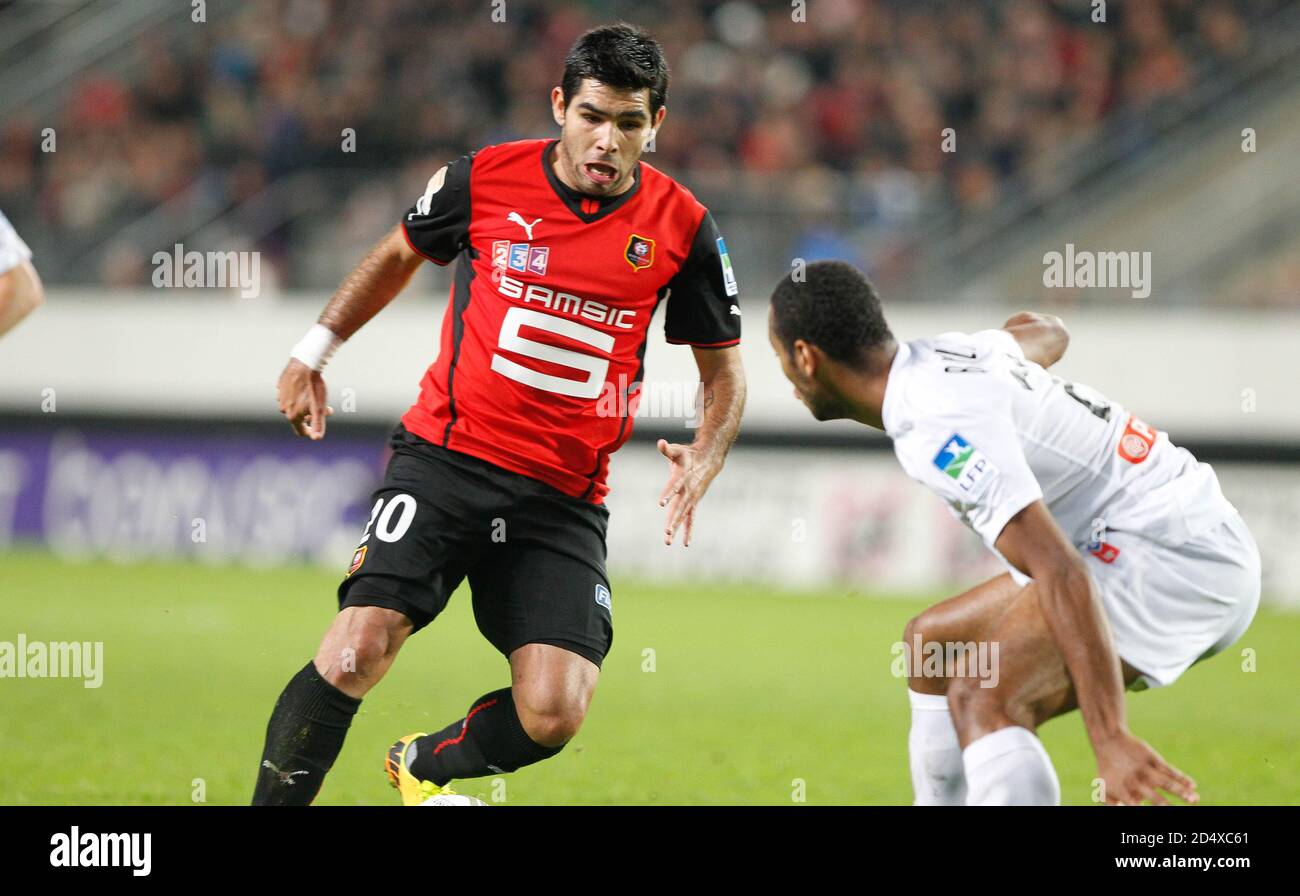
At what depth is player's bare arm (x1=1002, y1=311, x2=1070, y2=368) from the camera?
5137mm

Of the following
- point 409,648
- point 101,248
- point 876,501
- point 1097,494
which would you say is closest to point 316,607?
point 409,648

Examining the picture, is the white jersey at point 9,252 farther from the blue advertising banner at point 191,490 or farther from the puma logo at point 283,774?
the blue advertising banner at point 191,490

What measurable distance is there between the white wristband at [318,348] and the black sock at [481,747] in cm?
126

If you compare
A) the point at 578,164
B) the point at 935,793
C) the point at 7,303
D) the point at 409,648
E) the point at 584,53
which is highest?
the point at 584,53

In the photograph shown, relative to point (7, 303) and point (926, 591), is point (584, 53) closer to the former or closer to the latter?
point (7, 303)

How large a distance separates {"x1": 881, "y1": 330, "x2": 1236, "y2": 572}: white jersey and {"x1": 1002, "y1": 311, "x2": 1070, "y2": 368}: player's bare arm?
26cm

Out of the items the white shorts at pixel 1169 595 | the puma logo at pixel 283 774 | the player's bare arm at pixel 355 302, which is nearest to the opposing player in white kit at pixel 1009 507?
the white shorts at pixel 1169 595

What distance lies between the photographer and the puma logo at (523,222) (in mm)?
5148

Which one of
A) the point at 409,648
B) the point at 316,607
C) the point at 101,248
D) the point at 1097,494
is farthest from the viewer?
the point at 101,248

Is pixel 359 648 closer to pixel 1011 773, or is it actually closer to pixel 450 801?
pixel 450 801

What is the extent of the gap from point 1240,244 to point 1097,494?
992 cm

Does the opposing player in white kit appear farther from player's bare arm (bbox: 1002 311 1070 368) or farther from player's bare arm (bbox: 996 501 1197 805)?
player's bare arm (bbox: 1002 311 1070 368)

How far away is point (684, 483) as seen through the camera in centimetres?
498

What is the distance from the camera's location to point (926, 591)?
515 inches
